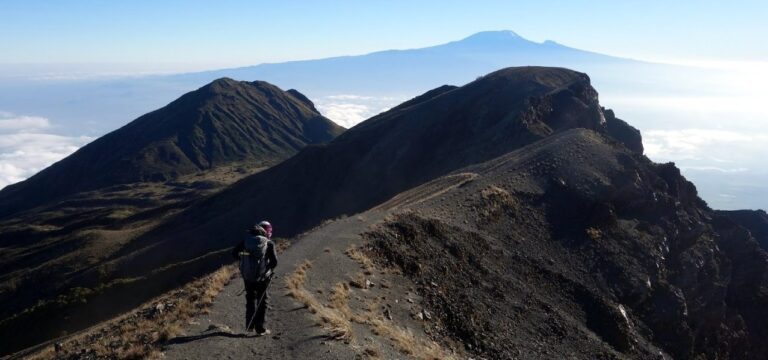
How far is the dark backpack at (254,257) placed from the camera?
12875mm

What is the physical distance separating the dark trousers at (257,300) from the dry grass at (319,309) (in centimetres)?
165

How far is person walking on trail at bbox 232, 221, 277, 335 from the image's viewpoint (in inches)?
507

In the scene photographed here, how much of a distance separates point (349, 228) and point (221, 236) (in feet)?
145

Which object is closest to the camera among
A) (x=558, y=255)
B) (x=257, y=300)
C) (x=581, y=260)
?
(x=257, y=300)

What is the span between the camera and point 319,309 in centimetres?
1548

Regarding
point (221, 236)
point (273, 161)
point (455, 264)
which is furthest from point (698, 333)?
point (273, 161)

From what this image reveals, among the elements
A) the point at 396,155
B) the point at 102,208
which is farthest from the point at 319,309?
the point at 102,208

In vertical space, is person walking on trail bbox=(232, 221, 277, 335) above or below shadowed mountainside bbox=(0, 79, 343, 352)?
above

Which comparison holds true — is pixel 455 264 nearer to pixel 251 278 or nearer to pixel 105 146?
pixel 251 278

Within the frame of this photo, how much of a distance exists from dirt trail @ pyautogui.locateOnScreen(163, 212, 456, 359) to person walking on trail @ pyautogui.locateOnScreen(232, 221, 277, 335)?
523 millimetres

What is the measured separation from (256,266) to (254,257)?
0.21 m

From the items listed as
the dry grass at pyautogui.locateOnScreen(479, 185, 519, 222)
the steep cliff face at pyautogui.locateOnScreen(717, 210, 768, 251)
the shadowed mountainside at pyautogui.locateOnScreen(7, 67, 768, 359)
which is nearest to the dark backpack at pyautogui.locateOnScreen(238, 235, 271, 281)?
the shadowed mountainside at pyautogui.locateOnScreen(7, 67, 768, 359)

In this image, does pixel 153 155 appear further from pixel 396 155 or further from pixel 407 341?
pixel 407 341

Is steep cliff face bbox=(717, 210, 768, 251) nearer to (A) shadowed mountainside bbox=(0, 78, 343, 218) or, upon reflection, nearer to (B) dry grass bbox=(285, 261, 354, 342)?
(B) dry grass bbox=(285, 261, 354, 342)
